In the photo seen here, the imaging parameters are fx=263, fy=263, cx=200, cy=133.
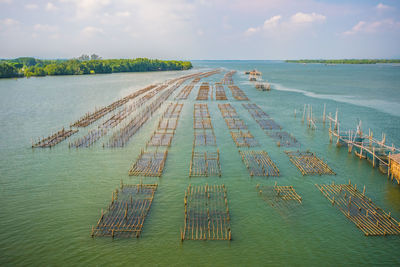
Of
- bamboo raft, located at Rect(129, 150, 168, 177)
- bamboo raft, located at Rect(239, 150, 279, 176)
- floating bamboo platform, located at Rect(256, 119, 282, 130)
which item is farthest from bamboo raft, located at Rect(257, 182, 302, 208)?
floating bamboo platform, located at Rect(256, 119, 282, 130)

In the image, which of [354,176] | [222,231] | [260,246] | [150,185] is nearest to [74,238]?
[150,185]

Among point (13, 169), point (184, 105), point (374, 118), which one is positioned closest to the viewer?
point (13, 169)

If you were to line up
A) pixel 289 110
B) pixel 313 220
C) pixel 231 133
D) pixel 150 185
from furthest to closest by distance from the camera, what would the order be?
pixel 289 110 → pixel 231 133 → pixel 150 185 → pixel 313 220

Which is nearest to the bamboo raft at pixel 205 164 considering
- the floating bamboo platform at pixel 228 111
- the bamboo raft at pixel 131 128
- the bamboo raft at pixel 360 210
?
the bamboo raft at pixel 360 210

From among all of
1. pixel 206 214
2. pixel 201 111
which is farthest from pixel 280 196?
pixel 201 111

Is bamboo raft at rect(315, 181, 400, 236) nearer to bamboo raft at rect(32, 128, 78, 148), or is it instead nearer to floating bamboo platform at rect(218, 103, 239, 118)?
floating bamboo platform at rect(218, 103, 239, 118)

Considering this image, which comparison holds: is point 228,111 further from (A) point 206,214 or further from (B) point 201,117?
(A) point 206,214

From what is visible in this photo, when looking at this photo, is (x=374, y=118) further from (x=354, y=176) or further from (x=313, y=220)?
(x=313, y=220)
